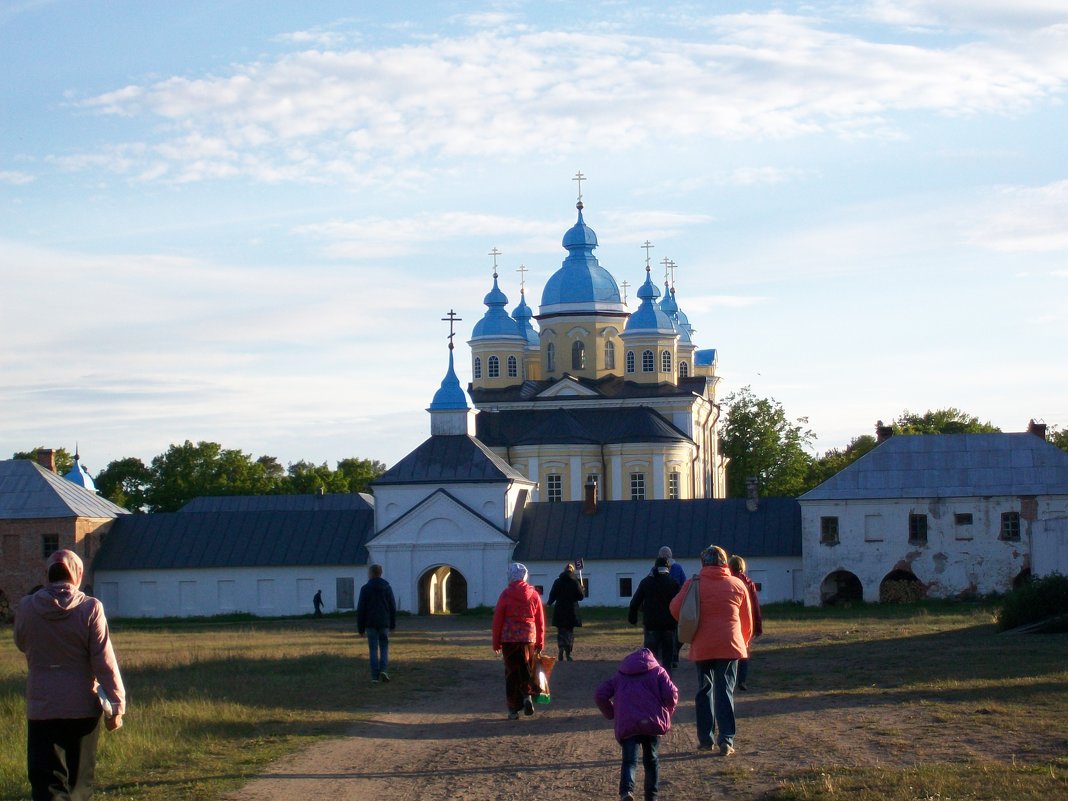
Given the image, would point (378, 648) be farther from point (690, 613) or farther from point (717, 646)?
point (717, 646)

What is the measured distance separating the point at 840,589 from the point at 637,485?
58.3 ft

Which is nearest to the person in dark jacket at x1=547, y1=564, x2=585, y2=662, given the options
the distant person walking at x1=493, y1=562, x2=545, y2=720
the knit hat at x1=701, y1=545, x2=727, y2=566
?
the distant person walking at x1=493, y1=562, x2=545, y2=720

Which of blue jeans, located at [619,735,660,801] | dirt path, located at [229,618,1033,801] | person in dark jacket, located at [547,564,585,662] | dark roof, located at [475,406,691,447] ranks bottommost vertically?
dirt path, located at [229,618,1033,801]

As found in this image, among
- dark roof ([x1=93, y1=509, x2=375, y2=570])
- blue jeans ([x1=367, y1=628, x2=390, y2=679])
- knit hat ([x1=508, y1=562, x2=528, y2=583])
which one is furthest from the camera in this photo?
dark roof ([x1=93, y1=509, x2=375, y2=570])

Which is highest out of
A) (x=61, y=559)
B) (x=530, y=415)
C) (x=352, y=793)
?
(x=530, y=415)

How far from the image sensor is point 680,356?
288ft

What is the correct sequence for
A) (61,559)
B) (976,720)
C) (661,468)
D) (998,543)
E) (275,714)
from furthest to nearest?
1. (661,468)
2. (998,543)
3. (275,714)
4. (976,720)
5. (61,559)

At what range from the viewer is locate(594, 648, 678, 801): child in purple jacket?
11609 millimetres

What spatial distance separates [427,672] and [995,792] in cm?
1272

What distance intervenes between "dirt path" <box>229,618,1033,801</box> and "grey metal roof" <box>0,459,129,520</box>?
38091 mm

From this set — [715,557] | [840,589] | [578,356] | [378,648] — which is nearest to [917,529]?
[840,589]

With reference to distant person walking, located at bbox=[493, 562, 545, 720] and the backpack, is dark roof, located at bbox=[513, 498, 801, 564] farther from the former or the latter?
the backpack

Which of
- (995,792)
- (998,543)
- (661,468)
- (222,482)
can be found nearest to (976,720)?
(995,792)

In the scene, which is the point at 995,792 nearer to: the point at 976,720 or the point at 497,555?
the point at 976,720
